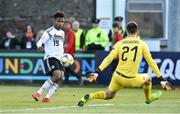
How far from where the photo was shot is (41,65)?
2708 cm

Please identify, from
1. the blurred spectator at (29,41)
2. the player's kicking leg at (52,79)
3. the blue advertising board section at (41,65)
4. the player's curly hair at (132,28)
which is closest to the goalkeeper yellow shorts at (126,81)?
the player's curly hair at (132,28)

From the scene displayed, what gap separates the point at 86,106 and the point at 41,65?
966 cm

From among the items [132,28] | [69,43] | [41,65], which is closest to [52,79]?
[132,28]

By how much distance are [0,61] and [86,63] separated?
295 centimetres

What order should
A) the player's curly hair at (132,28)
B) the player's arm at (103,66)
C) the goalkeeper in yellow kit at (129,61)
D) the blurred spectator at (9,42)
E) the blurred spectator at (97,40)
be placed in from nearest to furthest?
the player's arm at (103,66) < the goalkeeper in yellow kit at (129,61) < the player's curly hair at (132,28) < the blurred spectator at (97,40) < the blurred spectator at (9,42)

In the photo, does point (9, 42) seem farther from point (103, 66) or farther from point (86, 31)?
point (103, 66)

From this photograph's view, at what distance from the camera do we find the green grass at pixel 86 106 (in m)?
16.4

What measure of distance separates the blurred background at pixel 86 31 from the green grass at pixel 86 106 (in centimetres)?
289

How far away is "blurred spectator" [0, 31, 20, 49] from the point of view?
29391mm

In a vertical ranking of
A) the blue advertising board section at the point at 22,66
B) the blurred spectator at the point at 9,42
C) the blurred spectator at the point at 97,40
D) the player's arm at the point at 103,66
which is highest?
the player's arm at the point at 103,66

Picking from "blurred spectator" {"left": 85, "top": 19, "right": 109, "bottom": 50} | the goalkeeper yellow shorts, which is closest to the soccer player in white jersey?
the goalkeeper yellow shorts

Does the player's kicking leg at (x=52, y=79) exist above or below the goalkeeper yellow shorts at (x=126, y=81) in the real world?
below

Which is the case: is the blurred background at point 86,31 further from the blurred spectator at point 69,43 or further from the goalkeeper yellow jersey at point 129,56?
the goalkeeper yellow jersey at point 129,56

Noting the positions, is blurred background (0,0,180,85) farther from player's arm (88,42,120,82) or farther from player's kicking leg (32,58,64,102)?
player's arm (88,42,120,82)
